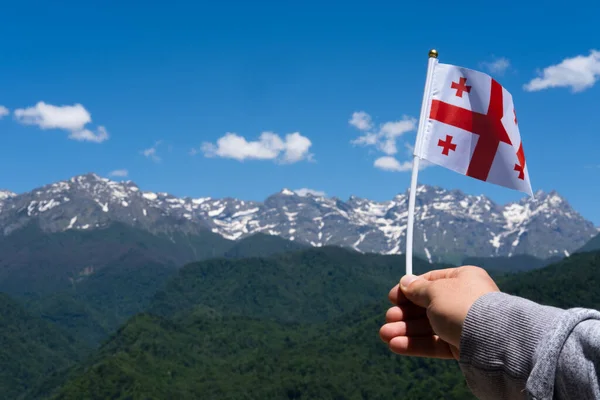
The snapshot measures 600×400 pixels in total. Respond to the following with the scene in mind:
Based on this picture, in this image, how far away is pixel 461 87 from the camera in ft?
24.0

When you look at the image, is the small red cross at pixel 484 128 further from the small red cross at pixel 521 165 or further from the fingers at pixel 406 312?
the fingers at pixel 406 312

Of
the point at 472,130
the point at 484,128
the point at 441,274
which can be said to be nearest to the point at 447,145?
the point at 472,130

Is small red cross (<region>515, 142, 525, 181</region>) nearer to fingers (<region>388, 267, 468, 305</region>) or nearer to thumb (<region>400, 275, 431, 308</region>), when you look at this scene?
fingers (<region>388, 267, 468, 305</region>)

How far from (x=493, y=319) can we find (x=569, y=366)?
0.47 meters

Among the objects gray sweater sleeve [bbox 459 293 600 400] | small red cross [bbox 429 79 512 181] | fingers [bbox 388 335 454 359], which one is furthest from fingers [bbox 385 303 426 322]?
small red cross [bbox 429 79 512 181]

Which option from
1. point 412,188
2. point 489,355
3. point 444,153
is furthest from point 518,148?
point 489,355

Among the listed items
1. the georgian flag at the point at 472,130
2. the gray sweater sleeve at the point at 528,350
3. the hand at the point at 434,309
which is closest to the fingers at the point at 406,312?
the hand at the point at 434,309

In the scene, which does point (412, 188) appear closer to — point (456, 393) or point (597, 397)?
point (597, 397)

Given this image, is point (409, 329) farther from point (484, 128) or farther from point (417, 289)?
point (484, 128)

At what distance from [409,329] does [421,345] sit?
0.13 metres

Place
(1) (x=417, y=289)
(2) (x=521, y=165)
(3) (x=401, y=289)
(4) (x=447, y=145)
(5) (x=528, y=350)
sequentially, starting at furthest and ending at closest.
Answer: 1. (2) (x=521, y=165)
2. (4) (x=447, y=145)
3. (3) (x=401, y=289)
4. (1) (x=417, y=289)
5. (5) (x=528, y=350)

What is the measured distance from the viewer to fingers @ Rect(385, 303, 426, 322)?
182 inches

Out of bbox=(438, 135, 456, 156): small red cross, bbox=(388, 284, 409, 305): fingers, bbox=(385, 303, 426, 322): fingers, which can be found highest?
bbox=(438, 135, 456, 156): small red cross

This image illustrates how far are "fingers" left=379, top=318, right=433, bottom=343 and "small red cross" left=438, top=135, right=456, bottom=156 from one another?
2995mm
